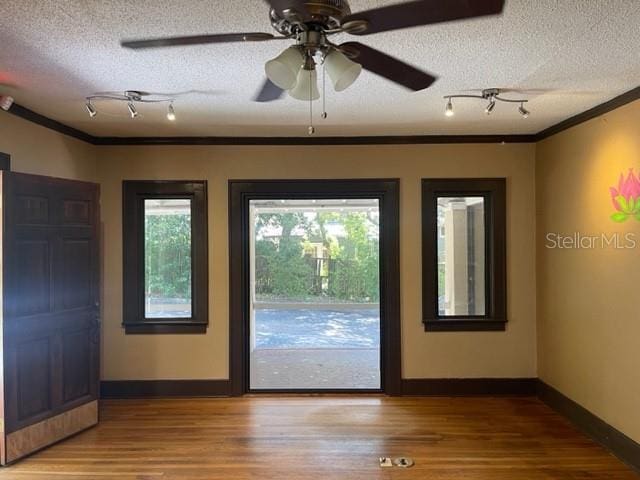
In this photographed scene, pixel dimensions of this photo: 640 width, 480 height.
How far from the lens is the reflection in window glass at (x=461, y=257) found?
4445mm

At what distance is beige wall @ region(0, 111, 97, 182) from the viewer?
328 cm

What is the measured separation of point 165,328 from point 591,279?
3.70 meters

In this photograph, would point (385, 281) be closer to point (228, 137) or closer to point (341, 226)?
point (228, 137)

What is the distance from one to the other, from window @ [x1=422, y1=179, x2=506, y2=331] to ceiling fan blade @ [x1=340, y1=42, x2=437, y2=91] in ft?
6.66

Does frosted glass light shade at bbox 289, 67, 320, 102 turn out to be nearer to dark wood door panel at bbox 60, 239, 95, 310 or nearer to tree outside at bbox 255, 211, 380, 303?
dark wood door panel at bbox 60, 239, 95, 310

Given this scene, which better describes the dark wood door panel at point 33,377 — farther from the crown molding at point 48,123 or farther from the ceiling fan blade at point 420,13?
the ceiling fan blade at point 420,13

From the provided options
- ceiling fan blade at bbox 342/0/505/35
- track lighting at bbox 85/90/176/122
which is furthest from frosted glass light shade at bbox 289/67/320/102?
track lighting at bbox 85/90/176/122

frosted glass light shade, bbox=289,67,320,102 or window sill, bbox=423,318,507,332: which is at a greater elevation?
frosted glass light shade, bbox=289,67,320,102

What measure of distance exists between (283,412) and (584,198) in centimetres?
304

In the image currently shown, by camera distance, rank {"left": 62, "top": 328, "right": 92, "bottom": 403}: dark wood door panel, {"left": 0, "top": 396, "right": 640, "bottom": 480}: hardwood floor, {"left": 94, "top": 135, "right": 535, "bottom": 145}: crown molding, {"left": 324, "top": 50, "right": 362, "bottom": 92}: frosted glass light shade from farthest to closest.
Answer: {"left": 94, "top": 135, "right": 535, "bottom": 145}: crown molding, {"left": 62, "top": 328, "right": 92, "bottom": 403}: dark wood door panel, {"left": 0, "top": 396, "right": 640, "bottom": 480}: hardwood floor, {"left": 324, "top": 50, "right": 362, "bottom": 92}: frosted glass light shade

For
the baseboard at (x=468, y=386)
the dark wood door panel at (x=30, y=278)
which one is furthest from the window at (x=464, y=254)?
the dark wood door panel at (x=30, y=278)

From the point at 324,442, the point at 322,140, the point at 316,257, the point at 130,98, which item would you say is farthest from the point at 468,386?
the point at 130,98

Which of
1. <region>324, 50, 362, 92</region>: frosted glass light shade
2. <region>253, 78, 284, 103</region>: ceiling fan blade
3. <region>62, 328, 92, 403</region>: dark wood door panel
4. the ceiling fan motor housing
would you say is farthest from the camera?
<region>62, 328, 92, 403</region>: dark wood door panel

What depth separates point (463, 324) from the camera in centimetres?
437
